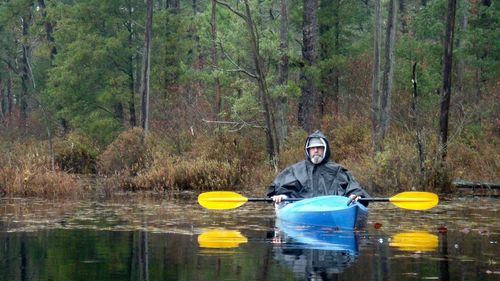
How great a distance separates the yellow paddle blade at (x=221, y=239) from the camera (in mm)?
12883

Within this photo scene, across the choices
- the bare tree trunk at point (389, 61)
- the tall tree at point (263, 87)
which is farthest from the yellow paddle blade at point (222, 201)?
the bare tree trunk at point (389, 61)

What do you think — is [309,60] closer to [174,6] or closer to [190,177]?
[190,177]

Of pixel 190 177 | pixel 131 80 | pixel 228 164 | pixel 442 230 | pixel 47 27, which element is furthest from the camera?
pixel 47 27

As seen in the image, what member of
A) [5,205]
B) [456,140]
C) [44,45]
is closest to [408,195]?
[5,205]

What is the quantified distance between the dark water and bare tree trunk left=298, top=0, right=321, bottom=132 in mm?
13233

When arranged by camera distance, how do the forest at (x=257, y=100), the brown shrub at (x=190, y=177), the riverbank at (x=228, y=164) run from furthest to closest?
the brown shrub at (x=190, y=177) → the forest at (x=257, y=100) → the riverbank at (x=228, y=164)

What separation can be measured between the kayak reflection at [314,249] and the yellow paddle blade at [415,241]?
1.93 ft

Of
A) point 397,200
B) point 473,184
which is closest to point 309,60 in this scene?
point 473,184

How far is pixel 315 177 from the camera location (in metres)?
16.5

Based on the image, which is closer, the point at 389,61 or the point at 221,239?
the point at 221,239

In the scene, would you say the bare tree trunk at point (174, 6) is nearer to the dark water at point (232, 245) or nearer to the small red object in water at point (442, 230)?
the dark water at point (232, 245)

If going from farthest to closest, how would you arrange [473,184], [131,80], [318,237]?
[131,80], [473,184], [318,237]

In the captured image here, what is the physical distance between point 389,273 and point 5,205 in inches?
473

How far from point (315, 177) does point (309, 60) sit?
16578 mm
